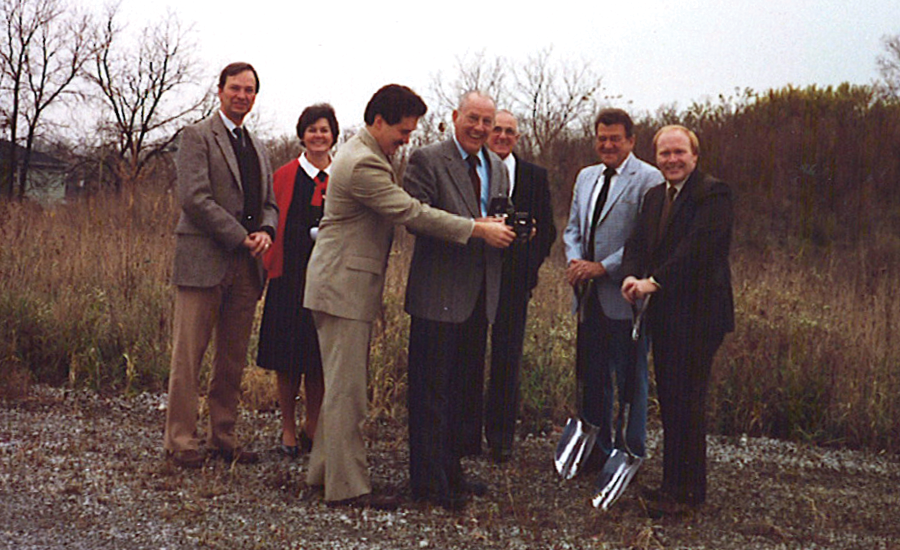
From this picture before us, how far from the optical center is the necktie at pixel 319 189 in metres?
6.16

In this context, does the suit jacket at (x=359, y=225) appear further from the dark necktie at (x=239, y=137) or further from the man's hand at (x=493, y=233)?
the dark necktie at (x=239, y=137)

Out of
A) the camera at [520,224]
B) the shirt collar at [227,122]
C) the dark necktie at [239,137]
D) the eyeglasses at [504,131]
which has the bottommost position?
the camera at [520,224]

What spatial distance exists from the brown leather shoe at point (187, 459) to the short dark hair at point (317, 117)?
7.03 ft

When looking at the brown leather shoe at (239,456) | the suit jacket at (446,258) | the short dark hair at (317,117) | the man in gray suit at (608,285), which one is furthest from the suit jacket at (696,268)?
the brown leather shoe at (239,456)

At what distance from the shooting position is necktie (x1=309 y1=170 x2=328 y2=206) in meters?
6.16

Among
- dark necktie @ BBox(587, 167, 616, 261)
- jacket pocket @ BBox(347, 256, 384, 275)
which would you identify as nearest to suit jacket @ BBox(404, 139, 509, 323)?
jacket pocket @ BBox(347, 256, 384, 275)

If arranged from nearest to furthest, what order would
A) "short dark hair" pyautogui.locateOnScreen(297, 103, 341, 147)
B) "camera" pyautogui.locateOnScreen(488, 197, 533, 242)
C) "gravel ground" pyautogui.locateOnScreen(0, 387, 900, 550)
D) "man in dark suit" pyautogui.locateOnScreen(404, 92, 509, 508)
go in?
"gravel ground" pyautogui.locateOnScreen(0, 387, 900, 550), "man in dark suit" pyautogui.locateOnScreen(404, 92, 509, 508), "camera" pyautogui.locateOnScreen(488, 197, 533, 242), "short dark hair" pyautogui.locateOnScreen(297, 103, 341, 147)

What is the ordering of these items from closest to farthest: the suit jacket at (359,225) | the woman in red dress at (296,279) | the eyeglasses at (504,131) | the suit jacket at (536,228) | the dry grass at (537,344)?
the suit jacket at (359,225) → the woman in red dress at (296,279) → the suit jacket at (536,228) → the eyeglasses at (504,131) → the dry grass at (537,344)

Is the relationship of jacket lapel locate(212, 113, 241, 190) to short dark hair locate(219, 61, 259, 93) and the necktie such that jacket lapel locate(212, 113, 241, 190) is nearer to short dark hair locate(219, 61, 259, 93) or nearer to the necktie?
short dark hair locate(219, 61, 259, 93)

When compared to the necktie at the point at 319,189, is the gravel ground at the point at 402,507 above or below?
below

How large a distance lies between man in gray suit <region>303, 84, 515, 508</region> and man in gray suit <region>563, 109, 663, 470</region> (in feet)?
3.17

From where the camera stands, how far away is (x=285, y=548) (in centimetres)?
427

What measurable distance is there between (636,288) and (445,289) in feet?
3.47

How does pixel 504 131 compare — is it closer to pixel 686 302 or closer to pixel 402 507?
pixel 686 302
